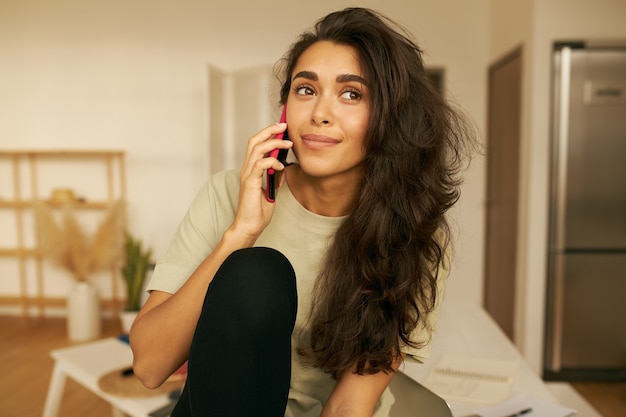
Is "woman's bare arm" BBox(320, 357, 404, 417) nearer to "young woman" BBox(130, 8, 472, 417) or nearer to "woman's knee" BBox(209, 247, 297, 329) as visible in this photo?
"young woman" BBox(130, 8, 472, 417)

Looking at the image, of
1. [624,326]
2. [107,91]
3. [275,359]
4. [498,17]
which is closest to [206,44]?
[107,91]

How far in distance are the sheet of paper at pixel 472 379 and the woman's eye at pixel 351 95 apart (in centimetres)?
83

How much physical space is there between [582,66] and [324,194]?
Answer: 2.54m

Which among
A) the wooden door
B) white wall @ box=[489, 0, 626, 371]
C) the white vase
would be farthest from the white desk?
the white vase

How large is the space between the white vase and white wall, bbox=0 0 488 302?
2.15 ft

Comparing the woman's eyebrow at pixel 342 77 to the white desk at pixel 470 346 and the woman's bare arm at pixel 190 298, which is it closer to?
the woman's bare arm at pixel 190 298

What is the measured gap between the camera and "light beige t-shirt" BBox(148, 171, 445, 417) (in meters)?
1.19

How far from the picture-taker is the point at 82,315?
4062mm

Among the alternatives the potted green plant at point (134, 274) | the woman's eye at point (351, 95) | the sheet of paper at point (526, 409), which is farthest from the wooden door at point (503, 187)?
the woman's eye at point (351, 95)

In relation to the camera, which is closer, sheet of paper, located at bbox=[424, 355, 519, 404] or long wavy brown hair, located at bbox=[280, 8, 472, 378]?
long wavy brown hair, located at bbox=[280, 8, 472, 378]

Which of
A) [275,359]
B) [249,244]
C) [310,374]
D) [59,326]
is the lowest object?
[59,326]

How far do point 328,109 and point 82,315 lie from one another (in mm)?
3551

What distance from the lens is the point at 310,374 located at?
4.00ft

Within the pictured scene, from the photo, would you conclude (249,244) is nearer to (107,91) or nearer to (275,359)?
(275,359)
